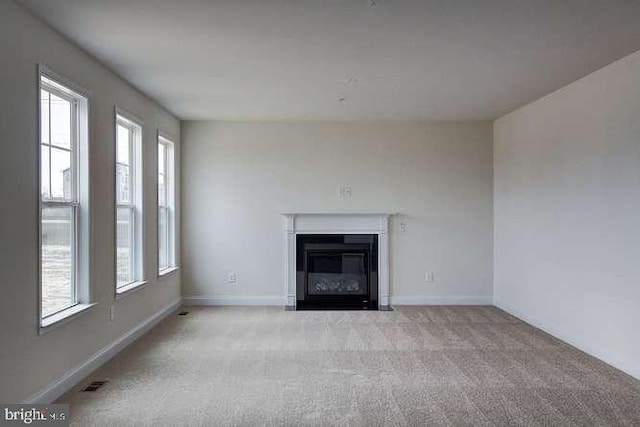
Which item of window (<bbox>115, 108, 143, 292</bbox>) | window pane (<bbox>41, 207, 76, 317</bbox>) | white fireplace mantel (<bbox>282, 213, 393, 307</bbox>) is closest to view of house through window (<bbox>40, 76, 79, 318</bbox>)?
window pane (<bbox>41, 207, 76, 317</bbox>)

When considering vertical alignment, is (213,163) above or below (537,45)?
below

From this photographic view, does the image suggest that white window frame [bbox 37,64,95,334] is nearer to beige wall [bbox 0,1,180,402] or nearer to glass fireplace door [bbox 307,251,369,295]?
beige wall [bbox 0,1,180,402]

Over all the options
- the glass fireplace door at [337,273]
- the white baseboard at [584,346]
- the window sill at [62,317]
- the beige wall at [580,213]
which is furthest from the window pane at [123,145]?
the white baseboard at [584,346]

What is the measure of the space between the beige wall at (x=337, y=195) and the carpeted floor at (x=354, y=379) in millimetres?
1229

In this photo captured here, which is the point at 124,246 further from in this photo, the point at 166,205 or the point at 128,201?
the point at 166,205

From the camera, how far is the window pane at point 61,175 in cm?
363

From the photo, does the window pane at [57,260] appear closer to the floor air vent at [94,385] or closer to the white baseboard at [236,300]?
the floor air vent at [94,385]

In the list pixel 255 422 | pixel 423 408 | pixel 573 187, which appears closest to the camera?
pixel 255 422

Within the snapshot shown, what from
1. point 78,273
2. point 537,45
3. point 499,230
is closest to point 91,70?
point 78,273

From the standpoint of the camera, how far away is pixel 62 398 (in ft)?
11.5

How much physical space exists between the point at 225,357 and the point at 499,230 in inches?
161

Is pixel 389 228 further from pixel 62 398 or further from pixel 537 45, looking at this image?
pixel 62 398

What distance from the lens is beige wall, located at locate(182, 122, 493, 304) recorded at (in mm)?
6961

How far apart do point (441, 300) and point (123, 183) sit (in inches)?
170
